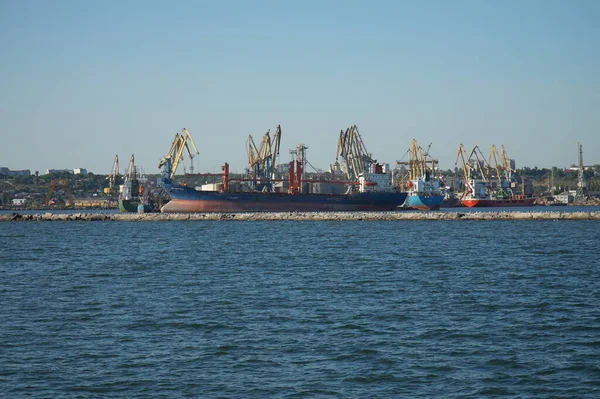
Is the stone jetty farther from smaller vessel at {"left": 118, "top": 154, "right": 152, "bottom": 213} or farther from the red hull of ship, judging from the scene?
the red hull of ship

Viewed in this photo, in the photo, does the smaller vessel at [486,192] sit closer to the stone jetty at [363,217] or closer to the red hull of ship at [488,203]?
the red hull of ship at [488,203]

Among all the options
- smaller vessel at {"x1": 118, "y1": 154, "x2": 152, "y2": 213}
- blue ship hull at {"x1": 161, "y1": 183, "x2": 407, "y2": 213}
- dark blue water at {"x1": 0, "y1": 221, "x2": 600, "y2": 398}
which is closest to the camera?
dark blue water at {"x1": 0, "y1": 221, "x2": 600, "y2": 398}

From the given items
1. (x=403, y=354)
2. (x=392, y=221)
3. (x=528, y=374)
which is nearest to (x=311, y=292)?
(x=403, y=354)

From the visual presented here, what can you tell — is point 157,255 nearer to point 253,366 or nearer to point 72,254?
point 72,254

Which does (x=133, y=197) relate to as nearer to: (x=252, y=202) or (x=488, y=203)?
(x=252, y=202)

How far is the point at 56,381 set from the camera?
55.0 ft

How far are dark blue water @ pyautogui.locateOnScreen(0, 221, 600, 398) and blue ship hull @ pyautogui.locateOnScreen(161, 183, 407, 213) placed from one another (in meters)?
74.9

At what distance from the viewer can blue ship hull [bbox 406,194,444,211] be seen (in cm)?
13975

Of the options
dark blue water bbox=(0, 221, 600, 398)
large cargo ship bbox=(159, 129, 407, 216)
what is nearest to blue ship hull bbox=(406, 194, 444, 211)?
large cargo ship bbox=(159, 129, 407, 216)

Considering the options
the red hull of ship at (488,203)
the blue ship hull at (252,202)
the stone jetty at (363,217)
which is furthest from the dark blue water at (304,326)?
the red hull of ship at (488,203)

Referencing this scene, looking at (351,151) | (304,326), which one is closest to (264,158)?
(351,151)

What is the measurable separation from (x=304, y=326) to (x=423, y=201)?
12006 cm

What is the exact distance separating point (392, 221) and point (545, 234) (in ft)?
91.9

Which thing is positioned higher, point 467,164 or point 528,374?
point 467,164
